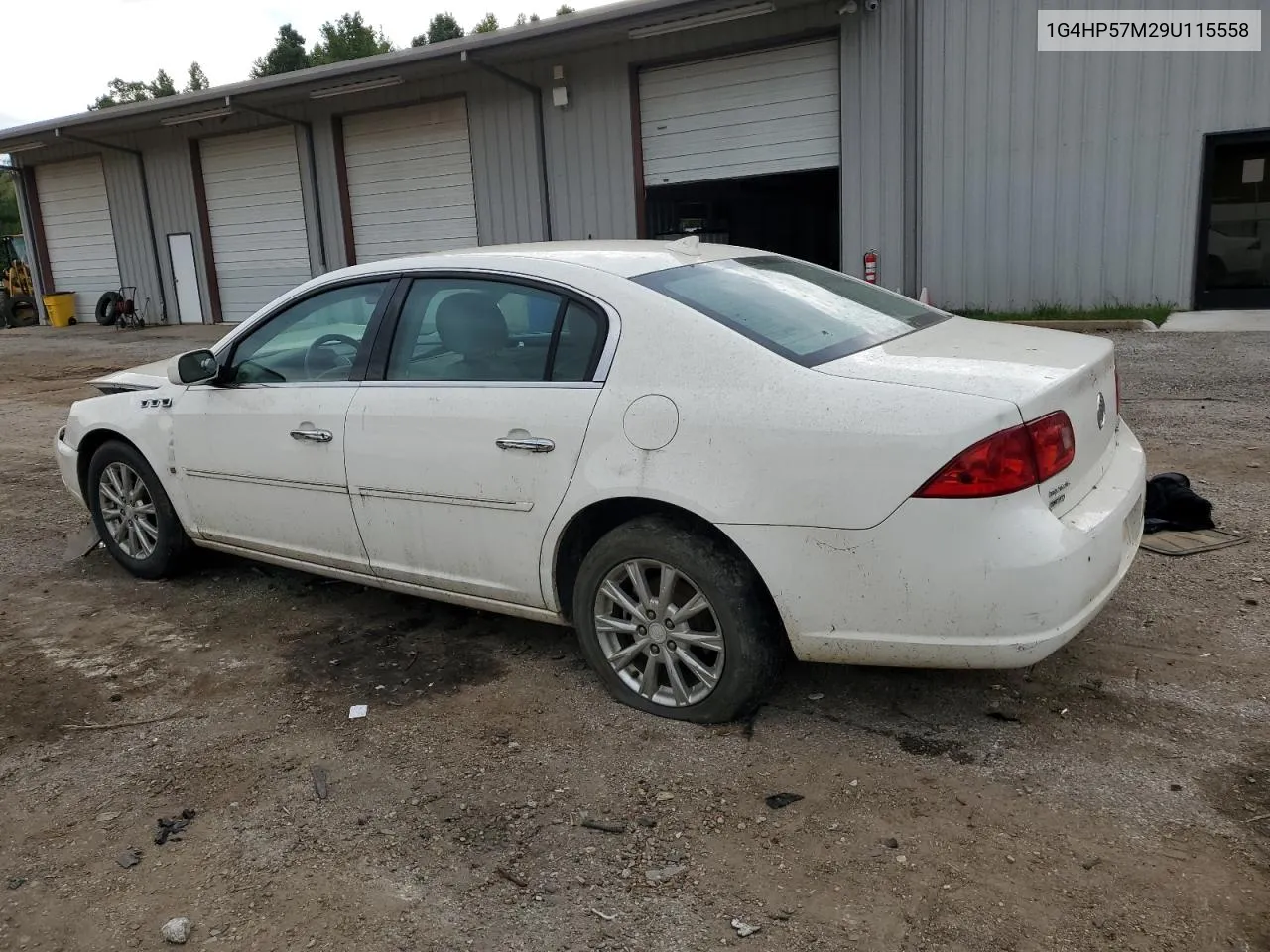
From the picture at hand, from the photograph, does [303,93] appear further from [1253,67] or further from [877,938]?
[877,938]

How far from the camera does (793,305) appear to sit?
3668 millimetres

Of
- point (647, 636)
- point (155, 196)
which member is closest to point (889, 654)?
point (647, 636)

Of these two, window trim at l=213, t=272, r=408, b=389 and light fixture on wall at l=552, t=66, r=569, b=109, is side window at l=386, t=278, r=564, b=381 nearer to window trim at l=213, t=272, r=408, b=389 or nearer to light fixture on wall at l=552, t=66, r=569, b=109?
window trim at l=213, t=272, r=408, b=389

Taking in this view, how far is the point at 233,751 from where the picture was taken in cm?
345

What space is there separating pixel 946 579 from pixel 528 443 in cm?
144

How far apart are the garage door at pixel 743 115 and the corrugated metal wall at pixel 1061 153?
1.39 m

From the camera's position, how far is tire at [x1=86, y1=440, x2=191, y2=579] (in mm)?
4969

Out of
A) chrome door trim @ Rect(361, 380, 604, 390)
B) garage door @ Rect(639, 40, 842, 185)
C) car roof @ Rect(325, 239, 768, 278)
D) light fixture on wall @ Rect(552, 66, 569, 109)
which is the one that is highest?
light fixture on wall @ Rect(552, 66, 569, 109)

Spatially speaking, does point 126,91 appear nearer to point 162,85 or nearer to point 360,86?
point 162,85

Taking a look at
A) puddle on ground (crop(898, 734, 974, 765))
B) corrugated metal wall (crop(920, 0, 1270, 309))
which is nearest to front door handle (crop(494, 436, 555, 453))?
puddle on ground (crop(898, 734, 974, 765))

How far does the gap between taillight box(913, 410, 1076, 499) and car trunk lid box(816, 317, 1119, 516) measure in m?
0.06

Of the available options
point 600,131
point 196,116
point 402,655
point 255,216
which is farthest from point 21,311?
point 402,655

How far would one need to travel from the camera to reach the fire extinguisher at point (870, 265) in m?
13.8

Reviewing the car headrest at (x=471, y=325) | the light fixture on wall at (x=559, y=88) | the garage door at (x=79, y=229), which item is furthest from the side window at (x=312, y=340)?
the garage door at (x=79, y=229)
